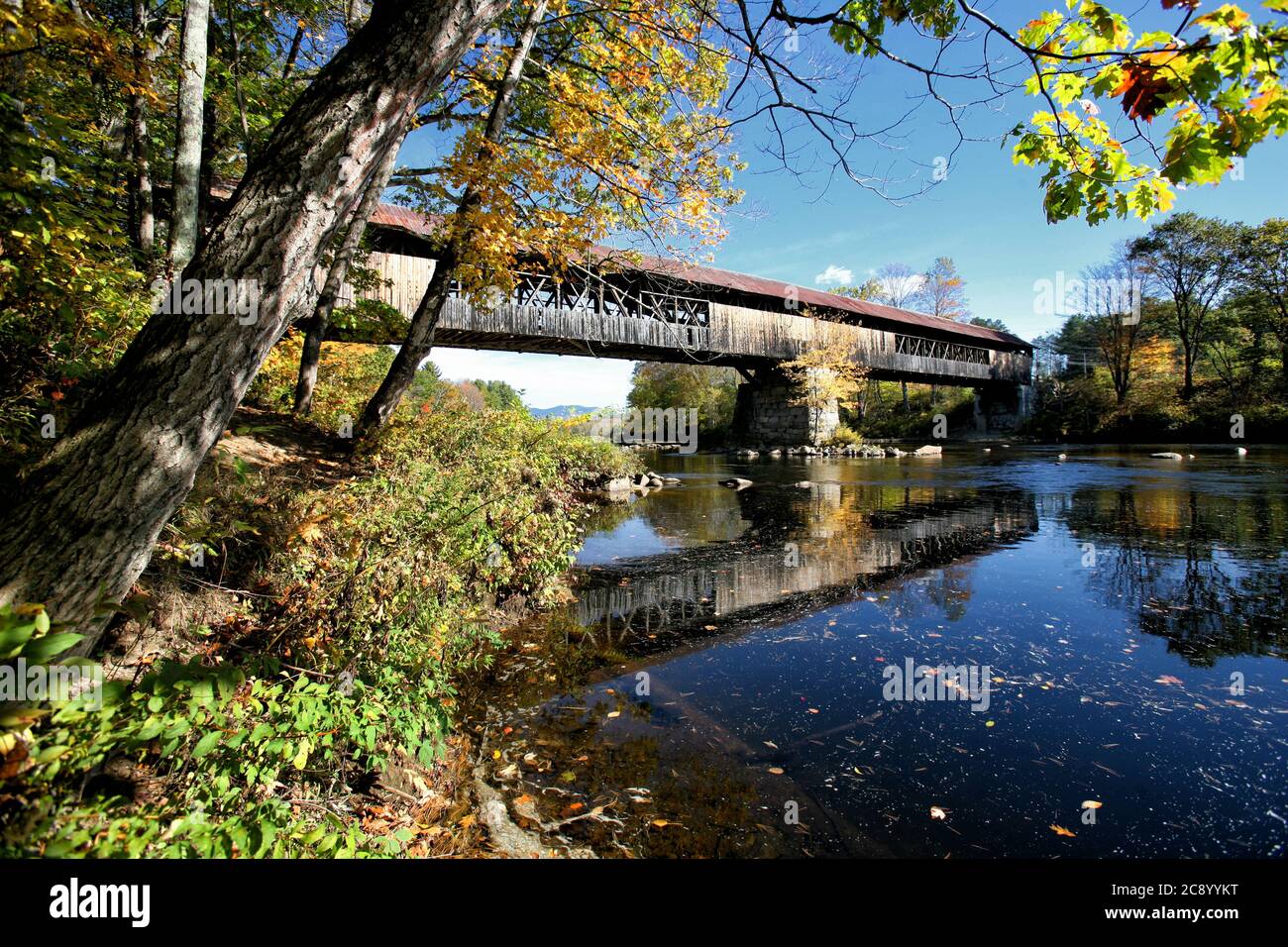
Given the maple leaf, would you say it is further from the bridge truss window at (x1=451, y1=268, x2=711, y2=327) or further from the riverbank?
the bridge truss window at (x1=451, y1=268, x2=711, y2=327)

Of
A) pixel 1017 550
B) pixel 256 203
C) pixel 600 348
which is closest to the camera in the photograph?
pixel 256 203

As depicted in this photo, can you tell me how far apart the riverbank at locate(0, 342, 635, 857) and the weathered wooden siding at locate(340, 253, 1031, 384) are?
478 centimetres

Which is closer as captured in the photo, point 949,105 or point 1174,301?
point 949,105

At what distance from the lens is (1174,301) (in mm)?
30609

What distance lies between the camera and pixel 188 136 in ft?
16.3

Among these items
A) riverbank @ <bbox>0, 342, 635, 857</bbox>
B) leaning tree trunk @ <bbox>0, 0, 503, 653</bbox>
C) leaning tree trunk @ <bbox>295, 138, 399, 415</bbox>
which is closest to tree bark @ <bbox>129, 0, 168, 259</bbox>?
leaning tree trunk @ <bbox>295, 138, 399, 415</bbox>

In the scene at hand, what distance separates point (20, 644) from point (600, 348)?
18935 mm

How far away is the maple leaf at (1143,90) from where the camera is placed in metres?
1.98

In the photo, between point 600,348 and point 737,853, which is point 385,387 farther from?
point 600,348

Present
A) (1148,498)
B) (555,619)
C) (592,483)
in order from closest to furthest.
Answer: (555,619) → (1148,498) → (592,483)

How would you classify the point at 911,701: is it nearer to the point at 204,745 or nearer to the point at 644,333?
the point at 204,745

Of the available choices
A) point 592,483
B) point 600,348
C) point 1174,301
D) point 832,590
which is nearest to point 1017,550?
point 832,590

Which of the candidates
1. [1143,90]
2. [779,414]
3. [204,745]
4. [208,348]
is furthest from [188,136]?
[779,414]

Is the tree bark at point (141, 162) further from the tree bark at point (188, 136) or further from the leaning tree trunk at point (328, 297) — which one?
the leaning tree trunk at point (328, 297)
